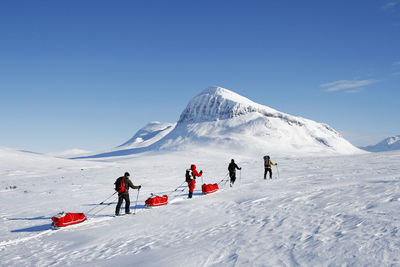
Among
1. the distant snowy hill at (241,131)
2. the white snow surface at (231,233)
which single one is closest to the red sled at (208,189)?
the white snow surface at (231,233)

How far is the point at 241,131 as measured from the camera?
444ft

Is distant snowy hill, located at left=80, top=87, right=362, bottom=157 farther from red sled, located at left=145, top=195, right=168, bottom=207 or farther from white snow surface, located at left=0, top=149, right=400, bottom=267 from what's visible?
white snow surface, located at left=0, top=149, right=400, bottom=267

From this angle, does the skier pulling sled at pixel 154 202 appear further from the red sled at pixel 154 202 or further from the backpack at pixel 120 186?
the backpack at pixel 120 186

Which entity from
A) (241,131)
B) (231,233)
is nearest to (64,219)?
(231,233)

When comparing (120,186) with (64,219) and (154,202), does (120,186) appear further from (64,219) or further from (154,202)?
(64,219)

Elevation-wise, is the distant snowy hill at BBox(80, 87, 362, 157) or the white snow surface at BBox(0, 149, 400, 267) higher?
the distant snowy hill at BBox(80, 87, 362, 157)

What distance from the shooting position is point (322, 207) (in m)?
9.38

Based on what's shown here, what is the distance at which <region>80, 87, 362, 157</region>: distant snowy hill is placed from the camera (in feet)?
397

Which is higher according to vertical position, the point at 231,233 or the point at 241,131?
the point at 241,131

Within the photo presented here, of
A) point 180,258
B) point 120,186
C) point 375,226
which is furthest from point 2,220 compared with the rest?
point 375,226

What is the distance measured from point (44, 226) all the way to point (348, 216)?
1058cm

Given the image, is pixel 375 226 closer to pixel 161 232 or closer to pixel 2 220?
pixel 161 232

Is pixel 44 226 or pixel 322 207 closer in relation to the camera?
pixel 322 207

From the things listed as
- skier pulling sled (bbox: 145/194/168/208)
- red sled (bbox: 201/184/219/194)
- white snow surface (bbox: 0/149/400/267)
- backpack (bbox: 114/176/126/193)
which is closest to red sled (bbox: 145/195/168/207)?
skier pulling sled (bbox: 145/194/168/208)
